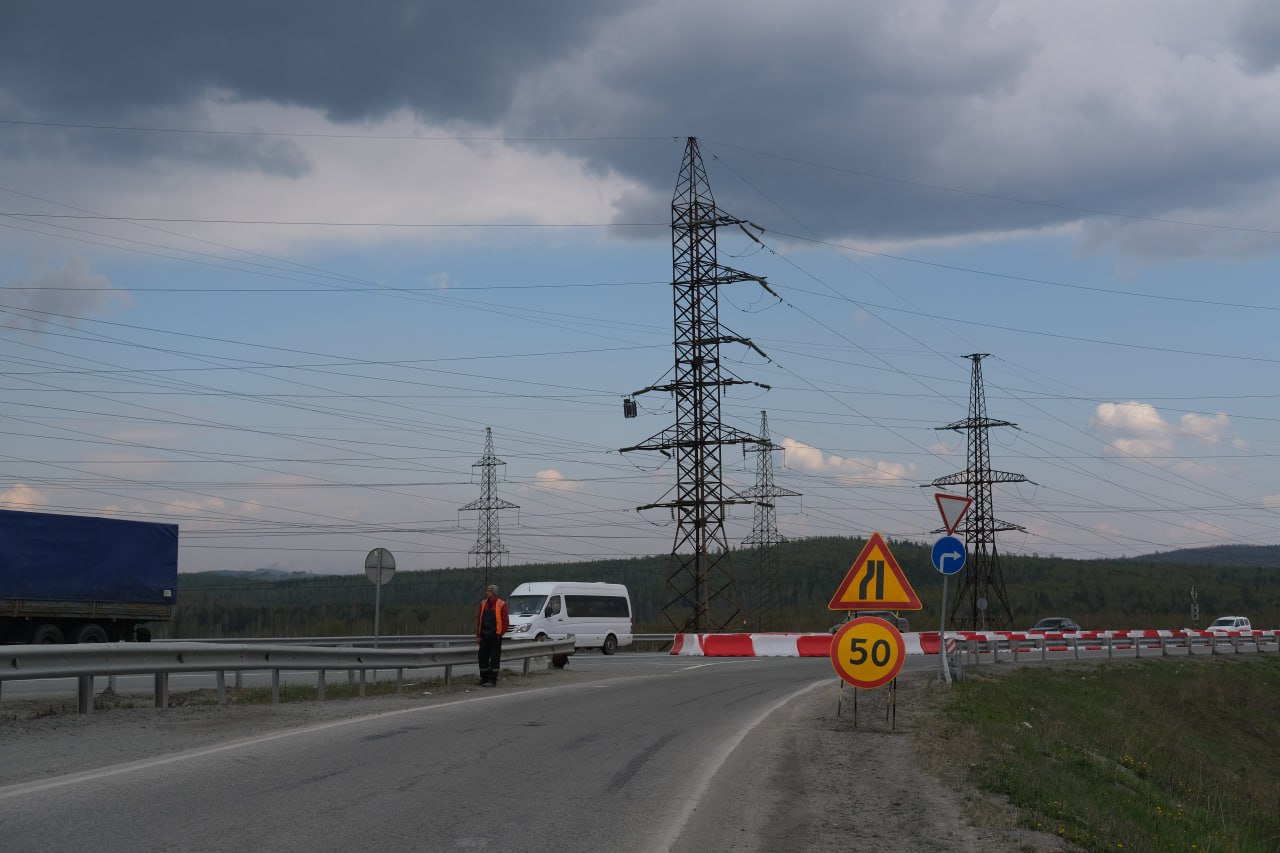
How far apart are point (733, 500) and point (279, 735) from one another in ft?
117

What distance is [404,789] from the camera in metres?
9.70

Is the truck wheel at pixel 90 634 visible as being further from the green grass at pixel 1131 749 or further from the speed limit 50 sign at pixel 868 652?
the speed limit 50 sign at pixel 868 652

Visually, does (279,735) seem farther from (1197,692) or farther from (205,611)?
(205,611)

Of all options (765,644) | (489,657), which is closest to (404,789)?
(489,657)

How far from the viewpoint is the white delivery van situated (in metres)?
40.0

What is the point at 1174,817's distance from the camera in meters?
12.9

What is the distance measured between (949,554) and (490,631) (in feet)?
26.5

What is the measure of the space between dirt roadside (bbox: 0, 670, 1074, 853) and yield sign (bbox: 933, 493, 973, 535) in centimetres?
274

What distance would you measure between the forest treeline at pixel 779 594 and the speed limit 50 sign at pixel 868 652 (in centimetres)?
3252

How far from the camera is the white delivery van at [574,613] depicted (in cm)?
3997

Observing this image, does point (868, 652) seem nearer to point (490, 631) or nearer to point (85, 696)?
point (85, 696)

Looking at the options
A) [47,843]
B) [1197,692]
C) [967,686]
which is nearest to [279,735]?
[47,843]

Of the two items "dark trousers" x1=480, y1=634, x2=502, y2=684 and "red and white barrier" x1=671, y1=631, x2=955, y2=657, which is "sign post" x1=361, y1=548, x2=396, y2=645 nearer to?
"dark trousers" x1=480, y1=634, x2=502, y2=684

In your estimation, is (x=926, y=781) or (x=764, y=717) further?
(x=764, y=717)
